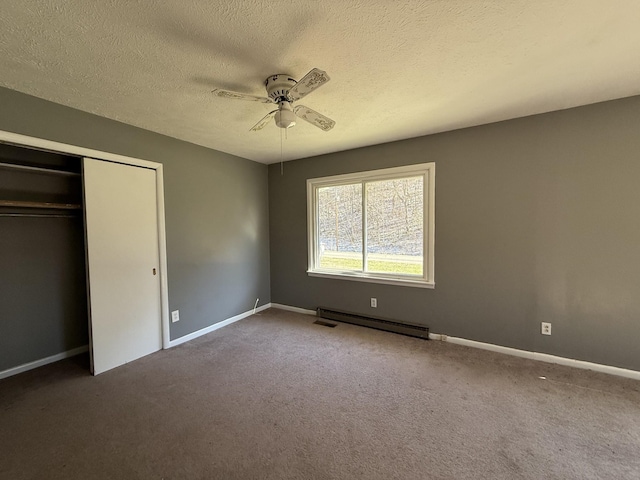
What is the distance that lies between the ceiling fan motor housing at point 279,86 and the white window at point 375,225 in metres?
1.83

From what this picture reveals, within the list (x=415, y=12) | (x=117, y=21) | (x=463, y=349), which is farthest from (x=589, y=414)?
(x=117, y=21)

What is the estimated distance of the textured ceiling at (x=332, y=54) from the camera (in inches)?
51.8

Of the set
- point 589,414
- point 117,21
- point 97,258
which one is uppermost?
point 117,21

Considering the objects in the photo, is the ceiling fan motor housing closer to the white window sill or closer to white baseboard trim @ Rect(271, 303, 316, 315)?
the white window sill

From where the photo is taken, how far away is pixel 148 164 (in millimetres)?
2805

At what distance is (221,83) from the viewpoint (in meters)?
1.94

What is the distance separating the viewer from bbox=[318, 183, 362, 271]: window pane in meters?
3.71

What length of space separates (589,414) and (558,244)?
1.40 m

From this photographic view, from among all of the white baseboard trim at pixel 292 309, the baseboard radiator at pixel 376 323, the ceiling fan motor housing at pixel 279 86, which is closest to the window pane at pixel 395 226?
the baseboard radiator at pixel 376 323

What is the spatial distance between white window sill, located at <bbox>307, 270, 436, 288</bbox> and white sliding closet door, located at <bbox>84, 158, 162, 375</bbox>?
2.08 m

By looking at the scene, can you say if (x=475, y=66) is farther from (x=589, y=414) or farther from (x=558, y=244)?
(x=589, y=414)

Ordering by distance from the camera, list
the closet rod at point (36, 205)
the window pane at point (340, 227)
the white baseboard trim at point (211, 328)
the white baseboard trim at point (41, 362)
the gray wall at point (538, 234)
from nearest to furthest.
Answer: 1. the closet rod at point (36, 205)
2. the gray wall at point (538, 234)
3. the white baseboard trim at point (41, 362)
4. the white baseboard trim at point (211, 328)
5. the window pane at point (340, 227)

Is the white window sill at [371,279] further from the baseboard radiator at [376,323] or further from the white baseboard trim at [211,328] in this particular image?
the white baseboard trim at [211,328]

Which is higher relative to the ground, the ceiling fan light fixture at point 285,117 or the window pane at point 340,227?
the ceiling fan light fixture at point 285,117
